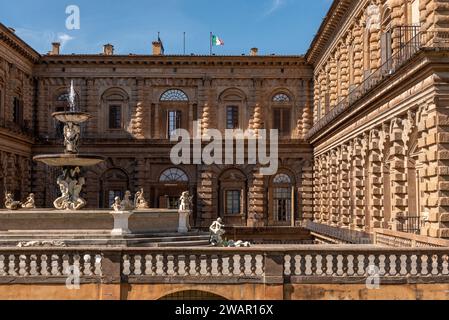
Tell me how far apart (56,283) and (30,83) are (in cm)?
3150

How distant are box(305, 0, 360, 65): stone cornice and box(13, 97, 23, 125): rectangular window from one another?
19932mm

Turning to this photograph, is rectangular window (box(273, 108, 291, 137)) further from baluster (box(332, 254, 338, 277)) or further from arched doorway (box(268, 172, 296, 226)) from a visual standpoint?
baluster (box(332, 254, 338, 277))

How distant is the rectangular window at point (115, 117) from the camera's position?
44031mm

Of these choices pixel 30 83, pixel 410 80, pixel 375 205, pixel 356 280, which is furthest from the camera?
pixel 30 83

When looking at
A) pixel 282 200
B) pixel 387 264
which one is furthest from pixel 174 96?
pixel 387 264

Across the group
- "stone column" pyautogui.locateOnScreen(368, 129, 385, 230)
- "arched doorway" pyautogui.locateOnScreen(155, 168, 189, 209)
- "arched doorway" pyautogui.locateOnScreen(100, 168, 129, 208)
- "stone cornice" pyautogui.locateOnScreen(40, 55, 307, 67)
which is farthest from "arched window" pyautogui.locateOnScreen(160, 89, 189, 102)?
"stone column" pyautogui.locateOnScreen(368, 129, 385, 230)

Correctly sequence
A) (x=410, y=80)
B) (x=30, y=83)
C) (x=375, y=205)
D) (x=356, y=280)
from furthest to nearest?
(x=30, y=83)
(x=375, y=205)
(x=410, y=80)
(x=356, y=280)

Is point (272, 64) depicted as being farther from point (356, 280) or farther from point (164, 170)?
point (356, 280)

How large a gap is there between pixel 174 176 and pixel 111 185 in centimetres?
451

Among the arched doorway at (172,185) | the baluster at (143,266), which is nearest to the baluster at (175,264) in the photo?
the baluster at (143,266)

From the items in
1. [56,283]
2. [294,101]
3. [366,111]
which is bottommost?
[56,283]

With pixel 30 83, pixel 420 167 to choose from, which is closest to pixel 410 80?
pixel 420 167

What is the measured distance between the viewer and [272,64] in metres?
43.8

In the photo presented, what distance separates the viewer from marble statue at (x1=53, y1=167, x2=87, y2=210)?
969 inches
